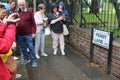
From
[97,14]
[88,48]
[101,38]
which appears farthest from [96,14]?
[101,38]

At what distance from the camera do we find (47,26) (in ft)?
30.6

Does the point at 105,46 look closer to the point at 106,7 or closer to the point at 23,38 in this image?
the point at 106,7

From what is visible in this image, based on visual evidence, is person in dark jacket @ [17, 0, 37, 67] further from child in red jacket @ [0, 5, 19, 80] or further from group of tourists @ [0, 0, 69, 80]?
child in red jacket @ [0, 5, 19, 80]

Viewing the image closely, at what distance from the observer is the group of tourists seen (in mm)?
3311

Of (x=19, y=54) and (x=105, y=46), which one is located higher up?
(x=105, y=46)

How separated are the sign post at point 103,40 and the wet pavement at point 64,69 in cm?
39

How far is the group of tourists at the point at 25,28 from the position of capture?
331 cm

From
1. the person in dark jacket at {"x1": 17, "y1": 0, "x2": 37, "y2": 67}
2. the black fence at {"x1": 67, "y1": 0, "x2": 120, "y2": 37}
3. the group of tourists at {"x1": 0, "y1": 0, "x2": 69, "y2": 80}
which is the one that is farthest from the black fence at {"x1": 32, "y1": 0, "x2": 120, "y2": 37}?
the person in dark jacket at {"x1": 17, "y1": 0, "x2": 37, "y2": 67}

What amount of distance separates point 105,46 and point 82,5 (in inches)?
119

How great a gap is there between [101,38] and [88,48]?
1.29m

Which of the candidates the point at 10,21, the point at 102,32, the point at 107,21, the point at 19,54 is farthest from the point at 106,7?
the point at 10,21

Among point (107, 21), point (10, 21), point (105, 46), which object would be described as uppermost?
point (10, 21)

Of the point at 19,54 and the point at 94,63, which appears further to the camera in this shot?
the point at 19,54

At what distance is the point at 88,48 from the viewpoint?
868 centimetres
